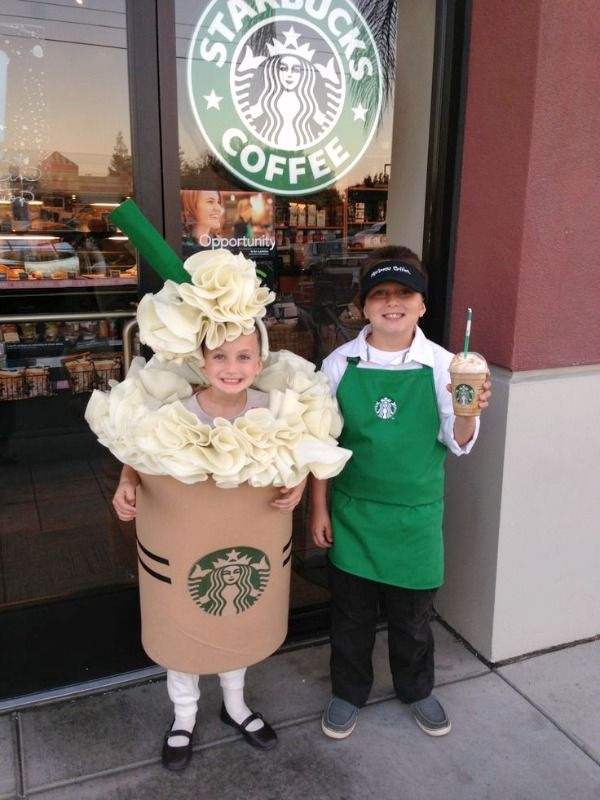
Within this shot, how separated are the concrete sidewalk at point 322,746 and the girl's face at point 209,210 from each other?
1836mm

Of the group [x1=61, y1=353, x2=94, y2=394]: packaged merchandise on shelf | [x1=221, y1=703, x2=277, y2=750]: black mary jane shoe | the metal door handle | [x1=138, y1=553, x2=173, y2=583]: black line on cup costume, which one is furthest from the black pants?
[x1=61, y1=353, x2=94, y2=394]: packaged merchandise on shelf

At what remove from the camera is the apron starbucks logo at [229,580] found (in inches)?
79.5

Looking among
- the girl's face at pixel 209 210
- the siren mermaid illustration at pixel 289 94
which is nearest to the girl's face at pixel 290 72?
the siren mermaid illustration at pixel 289 94

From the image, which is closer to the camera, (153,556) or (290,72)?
(153,556)

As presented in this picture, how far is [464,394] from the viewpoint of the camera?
2.00 m

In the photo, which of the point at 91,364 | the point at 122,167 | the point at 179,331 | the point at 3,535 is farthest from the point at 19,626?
the point at 122,167

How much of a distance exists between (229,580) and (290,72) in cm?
192

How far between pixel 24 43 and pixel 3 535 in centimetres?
198

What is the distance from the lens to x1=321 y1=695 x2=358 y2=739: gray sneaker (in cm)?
245

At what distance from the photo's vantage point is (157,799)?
2.17 m

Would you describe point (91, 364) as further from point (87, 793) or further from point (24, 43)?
point (87, 793)

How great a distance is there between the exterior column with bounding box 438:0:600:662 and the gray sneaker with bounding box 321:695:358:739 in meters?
0.73

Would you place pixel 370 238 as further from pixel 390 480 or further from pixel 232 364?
pixel 232 364

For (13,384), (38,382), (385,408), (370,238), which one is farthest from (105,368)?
(385,408)
